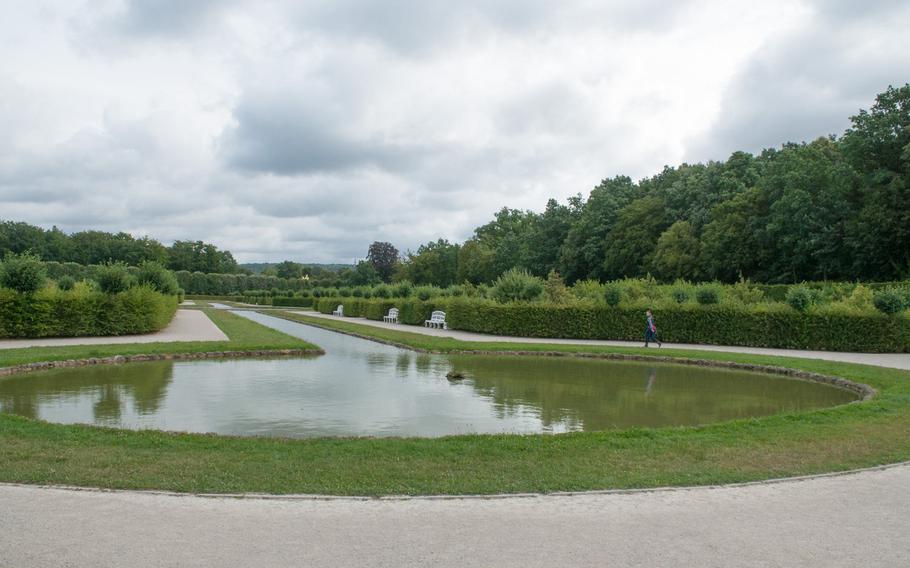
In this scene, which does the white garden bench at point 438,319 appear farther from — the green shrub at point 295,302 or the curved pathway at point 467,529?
the green shrub at point 295,302

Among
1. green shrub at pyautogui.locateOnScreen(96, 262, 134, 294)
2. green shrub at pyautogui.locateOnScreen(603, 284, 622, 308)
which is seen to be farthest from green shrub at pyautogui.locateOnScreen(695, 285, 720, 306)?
green shrub at pyautogui.locateOnScreen(96, 262, 134, 294)

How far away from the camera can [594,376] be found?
15180 millimetres

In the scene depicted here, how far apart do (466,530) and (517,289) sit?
2318 cm

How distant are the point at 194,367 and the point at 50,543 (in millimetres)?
12017

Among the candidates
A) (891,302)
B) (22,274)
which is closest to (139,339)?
(22,274)

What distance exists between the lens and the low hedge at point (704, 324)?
20.5 m

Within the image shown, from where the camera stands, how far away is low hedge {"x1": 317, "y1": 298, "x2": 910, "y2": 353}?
2048 cm

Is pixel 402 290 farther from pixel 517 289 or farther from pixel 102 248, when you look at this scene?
pixel 102 248

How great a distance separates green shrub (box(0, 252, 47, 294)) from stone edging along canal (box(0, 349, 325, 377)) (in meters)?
7.34

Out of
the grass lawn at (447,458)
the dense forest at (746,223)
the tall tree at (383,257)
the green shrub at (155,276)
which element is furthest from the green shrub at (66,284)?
the tall tree at (383,257)

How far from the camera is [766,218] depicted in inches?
1825

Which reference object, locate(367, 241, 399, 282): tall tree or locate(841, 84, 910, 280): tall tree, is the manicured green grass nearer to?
locate(841, 84, 910, 280): tall tree

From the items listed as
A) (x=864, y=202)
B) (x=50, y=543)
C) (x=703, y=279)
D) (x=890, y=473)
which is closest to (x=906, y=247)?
(x=864, y=202)

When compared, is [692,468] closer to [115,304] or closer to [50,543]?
[50,543]
